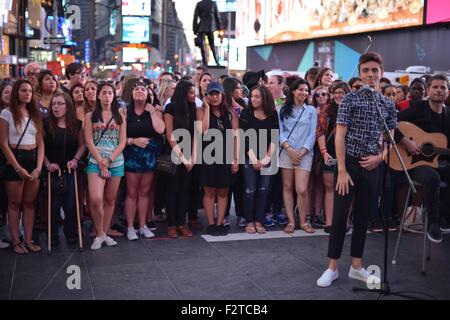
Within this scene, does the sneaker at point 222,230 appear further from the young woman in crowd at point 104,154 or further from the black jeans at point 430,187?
the black jeans at point 430,187

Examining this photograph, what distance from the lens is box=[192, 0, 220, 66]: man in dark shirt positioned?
14.6m

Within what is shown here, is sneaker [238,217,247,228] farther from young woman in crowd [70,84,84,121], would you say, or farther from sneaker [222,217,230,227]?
young woman in crowd [70,84,84,121]

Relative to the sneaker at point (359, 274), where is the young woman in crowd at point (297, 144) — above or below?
above

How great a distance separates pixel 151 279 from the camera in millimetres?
5383

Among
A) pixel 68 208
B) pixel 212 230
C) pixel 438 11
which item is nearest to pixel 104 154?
pixel 68 208

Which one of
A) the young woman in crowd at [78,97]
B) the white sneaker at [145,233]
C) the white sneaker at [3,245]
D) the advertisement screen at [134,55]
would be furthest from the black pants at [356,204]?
the advertisement screen at [134,55]

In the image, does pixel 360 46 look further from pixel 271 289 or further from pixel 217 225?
pixel 271 289

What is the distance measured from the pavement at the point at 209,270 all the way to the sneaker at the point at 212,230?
0.14 meters

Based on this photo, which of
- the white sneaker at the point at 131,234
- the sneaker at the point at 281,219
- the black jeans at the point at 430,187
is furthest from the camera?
the sneaker at the point at 281,219

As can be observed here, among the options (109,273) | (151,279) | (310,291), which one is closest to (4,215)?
(109,273)

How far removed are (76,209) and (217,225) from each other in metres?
1.80

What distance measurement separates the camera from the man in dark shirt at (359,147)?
5.06 meters

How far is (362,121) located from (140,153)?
2.95 m

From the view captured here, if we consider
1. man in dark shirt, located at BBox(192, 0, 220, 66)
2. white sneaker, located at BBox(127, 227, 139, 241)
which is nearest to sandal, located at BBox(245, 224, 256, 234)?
white sneaker, located at BBox(127, 227, 139, 241)
